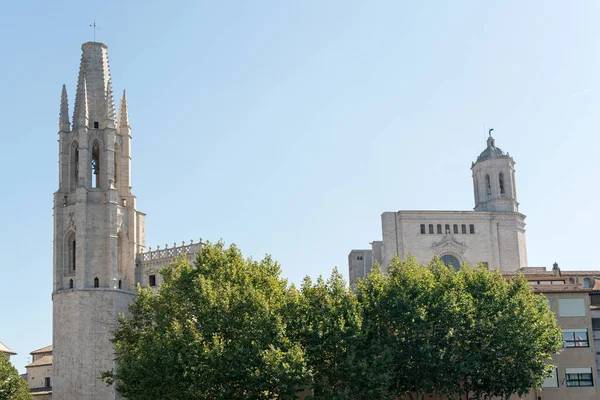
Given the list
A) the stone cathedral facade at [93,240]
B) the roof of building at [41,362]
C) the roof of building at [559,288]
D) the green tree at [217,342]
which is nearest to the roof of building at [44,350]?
the roof of building at [41,362]

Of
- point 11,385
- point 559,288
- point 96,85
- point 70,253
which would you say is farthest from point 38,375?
point 559,288

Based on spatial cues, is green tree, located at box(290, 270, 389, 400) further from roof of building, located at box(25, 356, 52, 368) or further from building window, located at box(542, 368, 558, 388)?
roof of building, located at box(25, 356, 52, 368)

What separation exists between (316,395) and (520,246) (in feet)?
197

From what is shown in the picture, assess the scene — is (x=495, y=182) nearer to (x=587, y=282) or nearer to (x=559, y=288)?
(x=587, y=282)

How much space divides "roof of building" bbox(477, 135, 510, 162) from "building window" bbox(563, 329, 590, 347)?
171 ft

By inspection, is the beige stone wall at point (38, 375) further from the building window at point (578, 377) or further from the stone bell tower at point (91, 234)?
the building window at point (578, 377)

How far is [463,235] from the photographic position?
10475 cm

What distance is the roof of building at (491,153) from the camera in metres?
111

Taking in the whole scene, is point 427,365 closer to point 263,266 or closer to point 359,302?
point 359,302

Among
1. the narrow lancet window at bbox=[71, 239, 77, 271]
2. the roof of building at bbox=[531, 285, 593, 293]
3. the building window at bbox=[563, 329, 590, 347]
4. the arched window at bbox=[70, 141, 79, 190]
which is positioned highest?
the arched window at bbox=[70, 141, 79, 190]

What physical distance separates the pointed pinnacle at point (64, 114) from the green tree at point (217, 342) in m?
32.7

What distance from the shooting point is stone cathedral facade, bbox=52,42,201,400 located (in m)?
79.4

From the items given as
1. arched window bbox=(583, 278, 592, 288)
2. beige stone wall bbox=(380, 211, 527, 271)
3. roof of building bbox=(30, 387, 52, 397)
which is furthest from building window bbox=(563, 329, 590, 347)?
roof of building bbox=(30, 387, 52, 397)

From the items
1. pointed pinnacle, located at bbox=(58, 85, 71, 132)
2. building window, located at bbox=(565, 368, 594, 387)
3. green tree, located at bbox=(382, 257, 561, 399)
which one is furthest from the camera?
pointed pinnacle, located at bbox=(58, 85, 71, 132)
